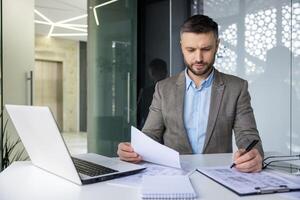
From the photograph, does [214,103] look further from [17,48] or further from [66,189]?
[17,48]

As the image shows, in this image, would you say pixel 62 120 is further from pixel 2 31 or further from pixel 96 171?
pixel 96 171

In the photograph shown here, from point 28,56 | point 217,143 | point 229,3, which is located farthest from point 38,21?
point 217,143

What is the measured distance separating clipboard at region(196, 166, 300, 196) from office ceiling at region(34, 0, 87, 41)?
6.07m

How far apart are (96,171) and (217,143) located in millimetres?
826

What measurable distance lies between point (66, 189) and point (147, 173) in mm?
326

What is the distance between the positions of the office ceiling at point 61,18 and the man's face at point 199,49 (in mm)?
5417

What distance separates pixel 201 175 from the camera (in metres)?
1.27

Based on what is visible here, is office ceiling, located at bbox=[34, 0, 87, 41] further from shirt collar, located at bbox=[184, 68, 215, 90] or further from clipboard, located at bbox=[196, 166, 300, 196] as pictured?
clipboard, located at bbox=[196, 166, 300, 196]

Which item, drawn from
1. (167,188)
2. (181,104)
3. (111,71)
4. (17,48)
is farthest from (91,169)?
(111,71)

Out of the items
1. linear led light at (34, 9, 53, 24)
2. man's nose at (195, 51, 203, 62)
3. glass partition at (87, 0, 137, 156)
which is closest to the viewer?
man's nose at (195, 51, 203, 62)

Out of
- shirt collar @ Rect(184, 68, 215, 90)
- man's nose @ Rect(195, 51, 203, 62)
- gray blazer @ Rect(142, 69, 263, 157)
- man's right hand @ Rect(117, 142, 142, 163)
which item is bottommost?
man's right hand @ Rect(117, 142, 142, 163)

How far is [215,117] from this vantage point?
1.82m

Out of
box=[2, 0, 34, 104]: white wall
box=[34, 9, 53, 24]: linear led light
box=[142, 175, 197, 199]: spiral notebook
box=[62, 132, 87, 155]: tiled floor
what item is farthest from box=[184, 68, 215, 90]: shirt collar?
box=[34, 9, 53, 24]: linear led light

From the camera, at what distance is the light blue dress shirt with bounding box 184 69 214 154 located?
1.86m
